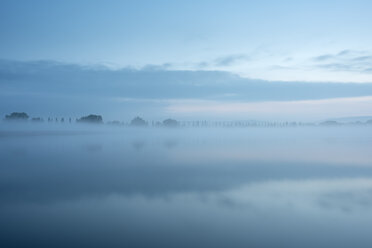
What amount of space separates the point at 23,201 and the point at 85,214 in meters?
2.19

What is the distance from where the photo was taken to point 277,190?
31.1 ft

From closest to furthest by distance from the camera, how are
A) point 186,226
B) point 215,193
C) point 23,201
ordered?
point 186,226, point 23,201, point 215,193

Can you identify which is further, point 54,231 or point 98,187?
point 98,187

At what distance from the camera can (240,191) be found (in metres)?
9.32

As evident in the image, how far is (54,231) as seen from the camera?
5645 millimetres

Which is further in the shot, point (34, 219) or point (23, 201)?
point (23, 201)

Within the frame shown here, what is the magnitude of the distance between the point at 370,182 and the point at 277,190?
13.5 feet

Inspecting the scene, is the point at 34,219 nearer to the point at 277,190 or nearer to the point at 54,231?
the point at 54,231

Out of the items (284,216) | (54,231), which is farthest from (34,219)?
(284,216)

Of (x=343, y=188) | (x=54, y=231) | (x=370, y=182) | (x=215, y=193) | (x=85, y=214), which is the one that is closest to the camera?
(x=54, y=231)

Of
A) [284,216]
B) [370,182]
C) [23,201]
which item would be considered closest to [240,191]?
[284,216]

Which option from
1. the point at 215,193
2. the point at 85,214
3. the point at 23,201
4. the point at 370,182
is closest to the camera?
the point at 85,214

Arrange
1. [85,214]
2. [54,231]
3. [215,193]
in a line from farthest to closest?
[215,193] → [85,214] → [54,231]

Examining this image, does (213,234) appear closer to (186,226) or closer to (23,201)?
(186,226)
